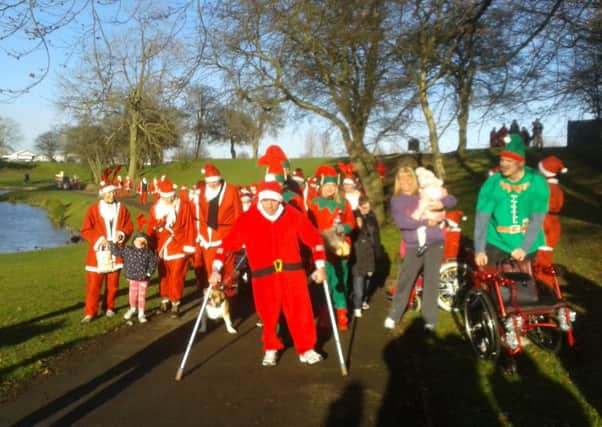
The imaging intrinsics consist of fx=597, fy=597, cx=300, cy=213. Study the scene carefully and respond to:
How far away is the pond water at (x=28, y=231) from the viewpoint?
88.3 ft

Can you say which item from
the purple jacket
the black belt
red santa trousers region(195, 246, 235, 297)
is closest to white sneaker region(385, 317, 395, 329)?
the purple jacket

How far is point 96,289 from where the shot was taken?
808 cm

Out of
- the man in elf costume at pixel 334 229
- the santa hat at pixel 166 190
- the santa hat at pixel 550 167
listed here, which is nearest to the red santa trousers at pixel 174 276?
the santa hat at pixel 166 190

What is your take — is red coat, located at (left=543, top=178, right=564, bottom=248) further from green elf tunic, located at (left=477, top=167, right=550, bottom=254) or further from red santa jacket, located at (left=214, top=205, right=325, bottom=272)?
red santa jacket, located at (left=214, top=205, right=325, bottom=272)

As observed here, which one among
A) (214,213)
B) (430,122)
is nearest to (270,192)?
(214,213)

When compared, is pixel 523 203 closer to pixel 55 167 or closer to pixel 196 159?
pixel 196 159

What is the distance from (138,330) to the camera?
757 cm

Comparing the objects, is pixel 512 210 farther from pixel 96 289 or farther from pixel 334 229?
pixel 96 289

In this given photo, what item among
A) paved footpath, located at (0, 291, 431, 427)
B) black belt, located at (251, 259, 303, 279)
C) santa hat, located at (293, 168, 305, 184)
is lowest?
paved footpath, located at (0, 291, 431, 427)

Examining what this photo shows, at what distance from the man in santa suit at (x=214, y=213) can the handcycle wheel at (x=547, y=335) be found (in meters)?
4.11

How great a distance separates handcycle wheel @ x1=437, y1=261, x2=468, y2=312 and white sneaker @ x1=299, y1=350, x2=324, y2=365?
110 inches

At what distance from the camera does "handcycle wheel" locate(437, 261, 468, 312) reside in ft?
27.5

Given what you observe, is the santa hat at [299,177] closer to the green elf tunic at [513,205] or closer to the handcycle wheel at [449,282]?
the handcycle wheel at [449,282]

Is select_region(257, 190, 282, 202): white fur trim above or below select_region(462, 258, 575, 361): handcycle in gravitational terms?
above
